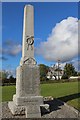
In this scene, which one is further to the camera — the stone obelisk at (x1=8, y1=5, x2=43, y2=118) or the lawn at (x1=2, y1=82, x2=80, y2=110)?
the lawn at (x1=2, y1=82, x2=80, y2=110)

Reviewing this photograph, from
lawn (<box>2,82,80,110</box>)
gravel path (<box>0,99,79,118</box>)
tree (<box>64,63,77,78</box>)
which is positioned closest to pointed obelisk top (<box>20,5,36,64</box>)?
gravel path (<box>0,99,79,118</box>)

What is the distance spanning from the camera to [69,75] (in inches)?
2827

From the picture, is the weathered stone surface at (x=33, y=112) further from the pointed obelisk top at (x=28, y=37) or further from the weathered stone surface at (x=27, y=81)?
the pointed obelisk top at (x=28, y=37)

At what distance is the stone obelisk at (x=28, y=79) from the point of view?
40.4 feet

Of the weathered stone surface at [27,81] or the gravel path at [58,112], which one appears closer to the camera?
the gravel path at [58,112]

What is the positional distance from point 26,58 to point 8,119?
3.70 meters

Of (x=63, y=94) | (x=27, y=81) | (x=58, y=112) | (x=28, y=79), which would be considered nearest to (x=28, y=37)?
(x=28, y=79)

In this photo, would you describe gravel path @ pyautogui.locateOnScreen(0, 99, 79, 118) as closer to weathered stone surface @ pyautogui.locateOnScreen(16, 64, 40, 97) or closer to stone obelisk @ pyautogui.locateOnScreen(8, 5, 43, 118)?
stone obelisk @ pyautogui.locateOnScreen(8, 5, 43, 118)

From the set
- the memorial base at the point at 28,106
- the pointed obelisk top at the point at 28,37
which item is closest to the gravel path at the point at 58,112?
the memorial base at the point at 28,106

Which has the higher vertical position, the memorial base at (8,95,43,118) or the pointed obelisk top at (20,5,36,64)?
the pointed obelisk top at (20,5,36,64)

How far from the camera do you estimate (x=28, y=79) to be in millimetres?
13102

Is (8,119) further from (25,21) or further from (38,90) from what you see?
(25,21)

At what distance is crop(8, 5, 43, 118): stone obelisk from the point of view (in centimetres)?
1230

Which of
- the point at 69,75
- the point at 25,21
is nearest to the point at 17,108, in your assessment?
the point at 25,21
